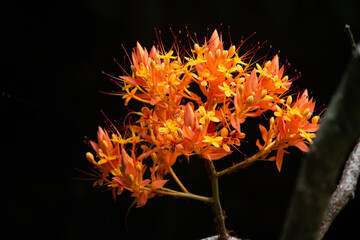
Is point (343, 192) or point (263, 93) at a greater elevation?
point (263, 93)

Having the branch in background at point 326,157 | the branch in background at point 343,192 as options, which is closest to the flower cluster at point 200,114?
the branch in background at point 343,192

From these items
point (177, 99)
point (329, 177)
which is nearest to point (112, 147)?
point (177, 99)

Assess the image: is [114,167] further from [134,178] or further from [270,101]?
[270,101]

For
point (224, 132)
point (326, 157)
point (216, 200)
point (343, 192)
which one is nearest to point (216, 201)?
point (216, 200)

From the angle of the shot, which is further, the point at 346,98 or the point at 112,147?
the point at 112,147

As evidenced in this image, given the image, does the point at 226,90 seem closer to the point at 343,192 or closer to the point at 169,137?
the point at 169,137

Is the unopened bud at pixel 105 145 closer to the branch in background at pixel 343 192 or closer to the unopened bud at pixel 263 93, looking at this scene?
the unopened bud at pixel 263 93

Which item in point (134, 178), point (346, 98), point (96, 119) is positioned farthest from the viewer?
point (96, 119)
